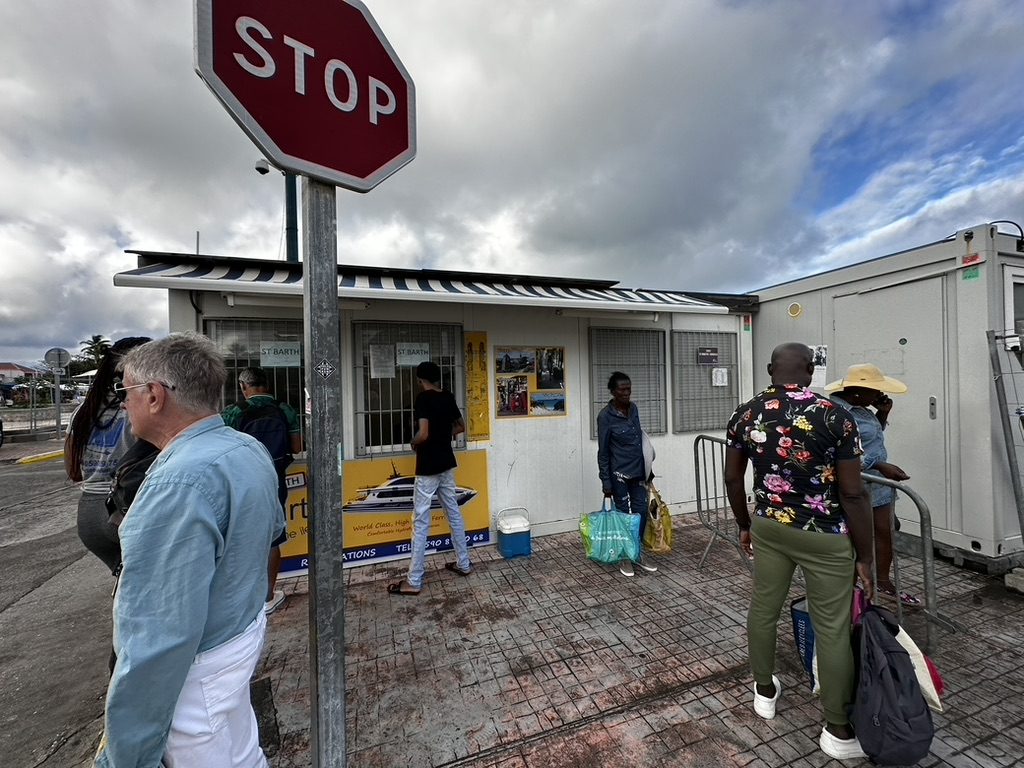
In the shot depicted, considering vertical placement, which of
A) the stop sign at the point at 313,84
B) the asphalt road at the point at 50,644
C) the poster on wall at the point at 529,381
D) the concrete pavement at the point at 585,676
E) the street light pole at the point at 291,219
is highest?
the street light pole at the point at 291,219

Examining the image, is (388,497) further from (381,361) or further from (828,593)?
(828,593)

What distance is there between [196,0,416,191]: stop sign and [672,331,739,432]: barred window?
4.86 metres

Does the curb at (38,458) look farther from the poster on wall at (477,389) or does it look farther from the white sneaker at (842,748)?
the white sneaker at (842,748)

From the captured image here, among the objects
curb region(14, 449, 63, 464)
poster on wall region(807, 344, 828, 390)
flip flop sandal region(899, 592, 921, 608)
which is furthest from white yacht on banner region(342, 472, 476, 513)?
curb region(14, 449, 63, 464)

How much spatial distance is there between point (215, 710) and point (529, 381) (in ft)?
13.2

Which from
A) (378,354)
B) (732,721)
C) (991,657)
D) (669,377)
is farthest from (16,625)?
(991,657)

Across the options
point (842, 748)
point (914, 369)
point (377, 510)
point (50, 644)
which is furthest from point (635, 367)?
point (50, 644)

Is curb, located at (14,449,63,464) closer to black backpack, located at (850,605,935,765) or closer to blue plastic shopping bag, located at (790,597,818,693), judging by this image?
blue plastic shopping bag, located at (790,597,818,693)

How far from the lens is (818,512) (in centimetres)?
212

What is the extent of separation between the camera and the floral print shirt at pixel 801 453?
208 centimetres

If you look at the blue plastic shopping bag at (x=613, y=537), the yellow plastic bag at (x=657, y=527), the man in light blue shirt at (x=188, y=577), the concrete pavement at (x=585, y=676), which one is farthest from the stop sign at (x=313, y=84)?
the yellow plastic bag at (x=657, y=527)

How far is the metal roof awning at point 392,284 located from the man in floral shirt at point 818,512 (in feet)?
7.83

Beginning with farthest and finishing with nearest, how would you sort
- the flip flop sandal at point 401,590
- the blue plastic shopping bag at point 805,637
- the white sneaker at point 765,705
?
the flip flop sandal at point 401,590, the blue plastic shopping bag at point 805,637, the white sneaker at point 765,705

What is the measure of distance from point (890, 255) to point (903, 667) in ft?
13.9
